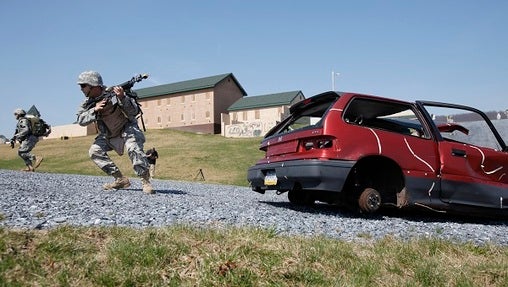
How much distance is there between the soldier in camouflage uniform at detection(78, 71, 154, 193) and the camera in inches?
264

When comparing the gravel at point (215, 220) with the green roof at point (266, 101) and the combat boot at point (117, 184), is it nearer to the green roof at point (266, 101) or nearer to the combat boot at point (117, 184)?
the combat boot at point (117, 184)

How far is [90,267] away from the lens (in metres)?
2.61

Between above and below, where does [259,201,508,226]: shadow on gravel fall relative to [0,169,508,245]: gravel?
below

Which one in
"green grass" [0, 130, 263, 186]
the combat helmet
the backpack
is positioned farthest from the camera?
"green grass" [0, 130, 263, 186]

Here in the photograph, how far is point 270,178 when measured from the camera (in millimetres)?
6074

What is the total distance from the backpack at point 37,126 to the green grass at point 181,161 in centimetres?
900

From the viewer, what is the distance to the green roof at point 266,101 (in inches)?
2229

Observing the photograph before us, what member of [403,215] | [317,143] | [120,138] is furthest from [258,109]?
[317,143]

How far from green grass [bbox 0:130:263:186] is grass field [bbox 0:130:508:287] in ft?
54.3

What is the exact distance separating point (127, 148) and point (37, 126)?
8.15 m

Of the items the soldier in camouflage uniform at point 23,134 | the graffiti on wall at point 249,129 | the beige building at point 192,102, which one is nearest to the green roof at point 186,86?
the beige building at point 192,102

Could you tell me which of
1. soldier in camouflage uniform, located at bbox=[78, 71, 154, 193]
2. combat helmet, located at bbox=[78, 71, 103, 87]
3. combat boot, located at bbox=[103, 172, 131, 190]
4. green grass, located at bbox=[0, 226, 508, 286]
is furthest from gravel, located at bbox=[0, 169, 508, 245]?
combat helmet, located at bbox=[78, 71, 103, 87]

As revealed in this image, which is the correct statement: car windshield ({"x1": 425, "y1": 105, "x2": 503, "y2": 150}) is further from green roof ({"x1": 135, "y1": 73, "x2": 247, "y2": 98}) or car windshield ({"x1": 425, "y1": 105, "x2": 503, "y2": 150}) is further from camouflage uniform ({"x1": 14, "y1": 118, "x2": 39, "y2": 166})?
green roof ({"x1": 135, "y1": 73, "x2": 247, "y2": 98})

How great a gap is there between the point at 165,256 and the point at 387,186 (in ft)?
12.8
